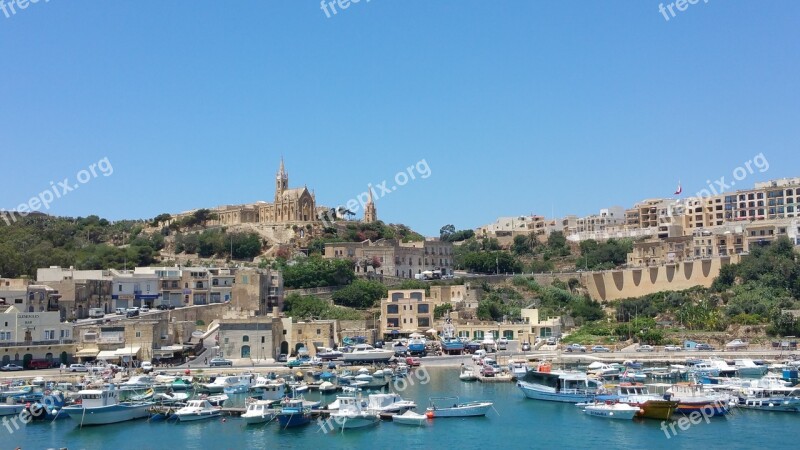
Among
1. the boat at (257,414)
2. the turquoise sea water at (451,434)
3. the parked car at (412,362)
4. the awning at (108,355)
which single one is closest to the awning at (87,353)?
the awning at (108,355)

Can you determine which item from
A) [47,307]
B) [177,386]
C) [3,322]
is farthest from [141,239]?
[177,386]

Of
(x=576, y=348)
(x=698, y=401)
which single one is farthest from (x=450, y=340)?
(x=698, y=401)

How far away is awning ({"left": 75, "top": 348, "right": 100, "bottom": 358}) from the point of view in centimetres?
4544

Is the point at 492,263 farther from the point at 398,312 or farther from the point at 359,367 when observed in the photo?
the point at 359,367

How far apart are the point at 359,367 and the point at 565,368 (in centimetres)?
1013

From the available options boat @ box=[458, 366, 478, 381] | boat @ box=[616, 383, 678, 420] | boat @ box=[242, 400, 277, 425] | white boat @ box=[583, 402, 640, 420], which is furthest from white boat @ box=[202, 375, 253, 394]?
boat @ box=[616, 383, 678, 420]

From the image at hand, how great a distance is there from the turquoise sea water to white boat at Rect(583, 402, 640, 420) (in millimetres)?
331

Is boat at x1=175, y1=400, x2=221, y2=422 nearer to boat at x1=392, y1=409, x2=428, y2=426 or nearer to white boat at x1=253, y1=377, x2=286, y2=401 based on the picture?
white boat at x1=253, y1=377, x2=286, y2=401

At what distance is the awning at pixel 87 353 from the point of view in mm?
45438

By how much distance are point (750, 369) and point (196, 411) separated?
85.0 feet

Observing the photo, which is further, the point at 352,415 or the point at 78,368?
the point at 78,368

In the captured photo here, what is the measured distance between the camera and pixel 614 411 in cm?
3312

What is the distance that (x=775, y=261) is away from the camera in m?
62.6

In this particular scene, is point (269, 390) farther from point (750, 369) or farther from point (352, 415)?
point (750, 369)
